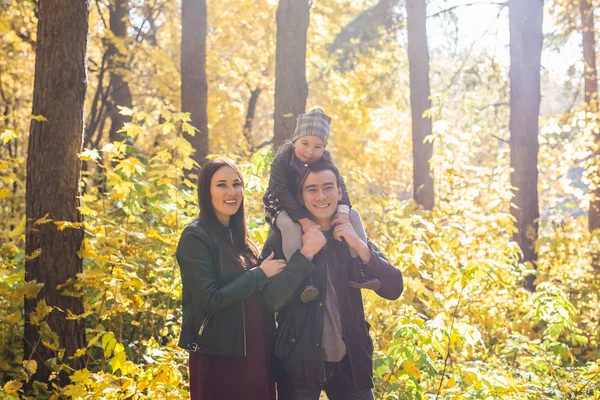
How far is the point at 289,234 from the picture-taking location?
332 centimetres

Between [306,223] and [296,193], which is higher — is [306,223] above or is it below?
below

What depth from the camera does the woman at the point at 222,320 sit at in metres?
3.01

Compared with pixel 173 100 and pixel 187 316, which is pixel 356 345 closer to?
pixel 187 316

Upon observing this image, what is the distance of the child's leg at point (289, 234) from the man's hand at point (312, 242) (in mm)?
64

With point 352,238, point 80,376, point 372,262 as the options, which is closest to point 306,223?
point 352,238

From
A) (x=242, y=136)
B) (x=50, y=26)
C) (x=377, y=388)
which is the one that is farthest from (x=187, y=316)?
(x=242, y=136)

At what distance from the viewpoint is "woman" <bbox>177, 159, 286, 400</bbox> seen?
119 inches

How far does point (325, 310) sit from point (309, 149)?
1.28m

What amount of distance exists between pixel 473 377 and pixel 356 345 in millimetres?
1017

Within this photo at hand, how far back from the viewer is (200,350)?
10.0 feet

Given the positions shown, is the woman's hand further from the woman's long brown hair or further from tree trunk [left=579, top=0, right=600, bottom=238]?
tree trunk [left=579, top=0, right=600, bottom=238]

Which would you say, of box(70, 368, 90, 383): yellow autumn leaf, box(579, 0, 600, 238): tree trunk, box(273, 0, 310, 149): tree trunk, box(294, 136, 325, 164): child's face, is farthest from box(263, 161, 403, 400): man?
box(579, 0, 600, 238): tree trunk

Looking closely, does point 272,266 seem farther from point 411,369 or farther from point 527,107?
point 527,107

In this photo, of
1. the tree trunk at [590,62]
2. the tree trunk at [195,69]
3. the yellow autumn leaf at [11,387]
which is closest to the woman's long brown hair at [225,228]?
the yellow autumn leaf at [11,387]
